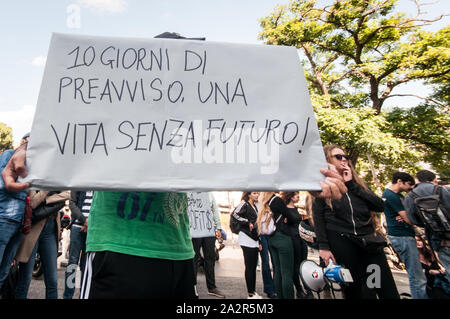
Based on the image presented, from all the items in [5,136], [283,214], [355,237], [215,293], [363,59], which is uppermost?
[5,136]

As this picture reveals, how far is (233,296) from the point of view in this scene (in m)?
4.62

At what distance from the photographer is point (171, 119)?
1.46 m

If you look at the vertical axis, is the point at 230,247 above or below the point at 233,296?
above

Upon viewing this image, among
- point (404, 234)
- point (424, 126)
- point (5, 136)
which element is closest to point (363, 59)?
point (424, 126)

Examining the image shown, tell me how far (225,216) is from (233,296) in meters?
10.5

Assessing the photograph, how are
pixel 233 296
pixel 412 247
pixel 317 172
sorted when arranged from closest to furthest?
pixel 317 172 → pixel 412 247 → pixel 233 296

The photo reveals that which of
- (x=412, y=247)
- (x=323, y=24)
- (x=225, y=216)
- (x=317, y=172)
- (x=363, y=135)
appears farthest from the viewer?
(x=225, y=216)

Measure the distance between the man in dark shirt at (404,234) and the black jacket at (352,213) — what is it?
5.82 feet

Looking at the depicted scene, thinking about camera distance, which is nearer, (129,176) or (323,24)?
(129,176)

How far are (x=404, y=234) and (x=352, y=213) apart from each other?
2.35 m

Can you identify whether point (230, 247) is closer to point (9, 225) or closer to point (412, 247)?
point (412, 247)

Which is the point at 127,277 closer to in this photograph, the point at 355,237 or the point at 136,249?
the point at 136,249

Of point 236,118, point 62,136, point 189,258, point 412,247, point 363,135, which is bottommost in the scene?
point 189,258

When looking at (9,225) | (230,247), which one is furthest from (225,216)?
(9,225)
